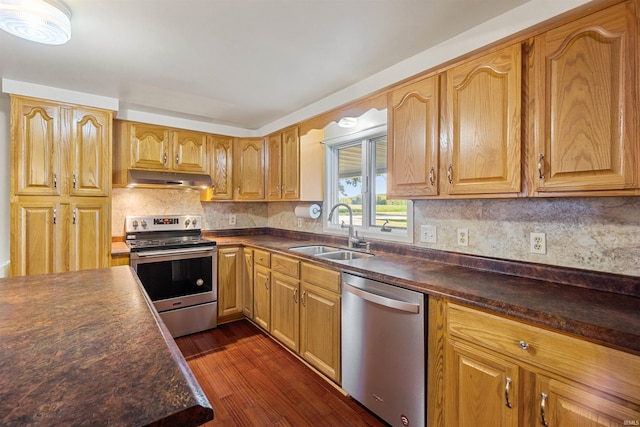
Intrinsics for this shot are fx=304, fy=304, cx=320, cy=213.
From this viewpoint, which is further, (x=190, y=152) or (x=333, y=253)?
(x=190, y=152)

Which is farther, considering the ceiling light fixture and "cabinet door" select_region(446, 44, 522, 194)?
the ceiling light fixture

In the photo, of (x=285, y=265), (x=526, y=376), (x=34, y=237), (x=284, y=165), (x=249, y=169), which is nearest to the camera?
(x=526, y=376)

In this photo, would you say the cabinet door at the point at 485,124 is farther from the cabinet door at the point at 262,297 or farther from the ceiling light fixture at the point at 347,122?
the cabinet door at the point at 262,297

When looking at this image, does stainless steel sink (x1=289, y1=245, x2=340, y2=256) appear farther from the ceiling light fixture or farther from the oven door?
the ceiling light fixture

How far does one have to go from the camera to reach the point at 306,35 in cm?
174

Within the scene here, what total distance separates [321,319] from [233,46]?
1885mm

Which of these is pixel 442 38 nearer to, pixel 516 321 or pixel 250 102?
pixel 516 321

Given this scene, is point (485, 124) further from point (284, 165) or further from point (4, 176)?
point (4, 176)

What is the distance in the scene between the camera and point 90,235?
2.64 metres

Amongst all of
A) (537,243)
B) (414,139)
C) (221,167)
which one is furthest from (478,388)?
(221,167)

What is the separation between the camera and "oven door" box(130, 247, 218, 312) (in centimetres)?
274

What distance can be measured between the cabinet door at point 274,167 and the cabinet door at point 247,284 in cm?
72

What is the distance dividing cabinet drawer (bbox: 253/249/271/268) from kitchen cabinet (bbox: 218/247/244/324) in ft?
1.03

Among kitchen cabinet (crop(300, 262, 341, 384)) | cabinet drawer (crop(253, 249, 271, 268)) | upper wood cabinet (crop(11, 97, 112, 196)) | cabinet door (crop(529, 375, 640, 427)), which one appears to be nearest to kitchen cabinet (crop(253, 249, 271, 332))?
cabinet drawer (crop(253, 249, 271, 268))
